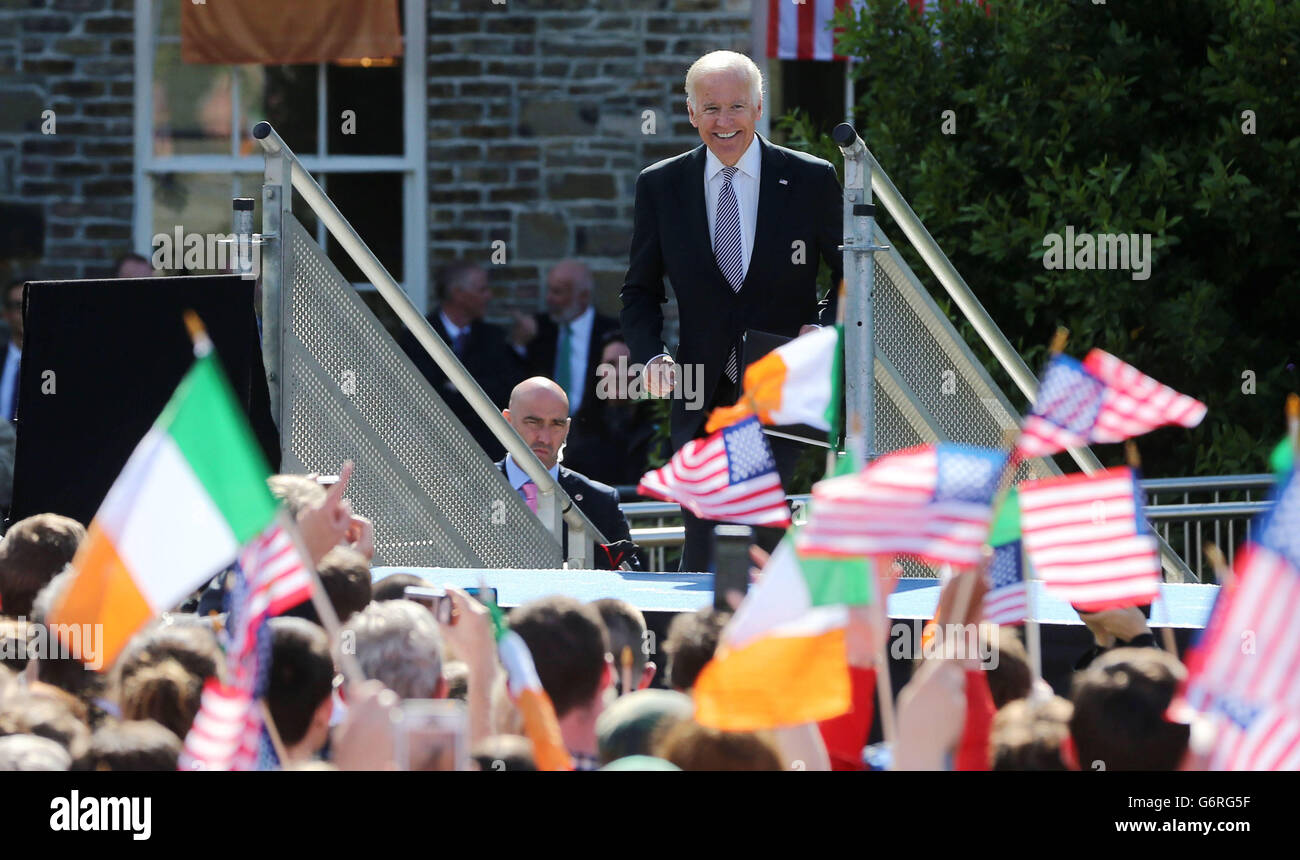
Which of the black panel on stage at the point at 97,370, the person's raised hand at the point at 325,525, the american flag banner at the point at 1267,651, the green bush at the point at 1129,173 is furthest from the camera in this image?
the green bush at the point at 1129,173

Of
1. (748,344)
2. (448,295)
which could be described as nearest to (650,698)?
(748,344)

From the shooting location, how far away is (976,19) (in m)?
9.59

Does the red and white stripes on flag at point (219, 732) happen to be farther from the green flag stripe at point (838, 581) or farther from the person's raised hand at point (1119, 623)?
the person's raised hand at point (1119, 623)

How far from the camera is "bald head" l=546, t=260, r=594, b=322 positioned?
11.0 metres

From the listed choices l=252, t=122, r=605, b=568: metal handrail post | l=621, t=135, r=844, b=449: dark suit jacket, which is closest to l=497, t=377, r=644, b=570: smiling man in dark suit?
l=252, t=122, r=605, b=568: metal handrail post

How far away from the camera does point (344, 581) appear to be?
4.36 metres

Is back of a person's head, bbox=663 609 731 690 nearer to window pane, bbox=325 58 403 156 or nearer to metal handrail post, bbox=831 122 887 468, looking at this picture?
metal handrail post, bbox=831 122 887 468

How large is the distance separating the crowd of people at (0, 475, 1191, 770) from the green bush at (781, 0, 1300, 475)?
185 inches

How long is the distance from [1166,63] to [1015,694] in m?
5.95

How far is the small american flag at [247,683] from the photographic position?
312 cm

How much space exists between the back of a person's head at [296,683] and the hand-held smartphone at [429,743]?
54 centimetres

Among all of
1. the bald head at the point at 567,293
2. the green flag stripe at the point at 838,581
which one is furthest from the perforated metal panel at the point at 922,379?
the bald head at the point at 567,293

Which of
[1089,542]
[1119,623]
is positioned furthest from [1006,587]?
[1119,623]

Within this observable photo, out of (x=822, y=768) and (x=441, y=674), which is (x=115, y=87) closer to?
(x=441, y=674)
